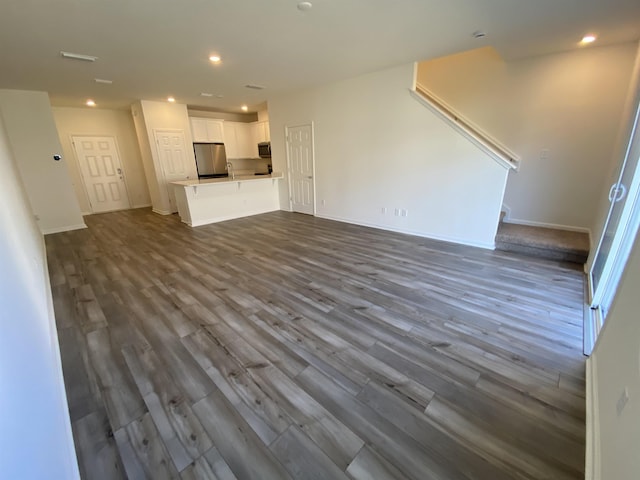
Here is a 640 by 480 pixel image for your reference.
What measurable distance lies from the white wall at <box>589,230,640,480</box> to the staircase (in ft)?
7.74

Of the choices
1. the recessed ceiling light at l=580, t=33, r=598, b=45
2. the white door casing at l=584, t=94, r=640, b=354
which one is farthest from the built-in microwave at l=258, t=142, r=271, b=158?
the white door casing at l=584, t=94, r=640, b=354

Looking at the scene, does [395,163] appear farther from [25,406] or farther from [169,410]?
[25,406]

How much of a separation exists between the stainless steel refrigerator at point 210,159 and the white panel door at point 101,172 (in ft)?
7.51

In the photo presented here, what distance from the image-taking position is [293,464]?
1302mm

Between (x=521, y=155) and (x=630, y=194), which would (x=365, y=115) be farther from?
(x=630, y=194)

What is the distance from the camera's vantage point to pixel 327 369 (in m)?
1.86

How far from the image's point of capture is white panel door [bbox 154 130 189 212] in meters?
6.64

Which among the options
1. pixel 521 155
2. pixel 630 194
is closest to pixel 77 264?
pixel 630 194

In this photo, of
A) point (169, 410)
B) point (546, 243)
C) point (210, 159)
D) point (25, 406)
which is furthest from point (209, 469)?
point (210, 159)

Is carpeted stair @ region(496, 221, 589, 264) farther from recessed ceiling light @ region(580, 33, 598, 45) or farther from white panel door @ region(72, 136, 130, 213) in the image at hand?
white panel door @ region(72, 136, 130, 213)

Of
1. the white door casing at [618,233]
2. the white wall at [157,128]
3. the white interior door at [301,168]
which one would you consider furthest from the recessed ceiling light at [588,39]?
the white wall at [157,128]

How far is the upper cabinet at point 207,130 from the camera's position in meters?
7.41

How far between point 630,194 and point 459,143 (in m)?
2.21

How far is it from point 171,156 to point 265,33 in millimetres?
5045
